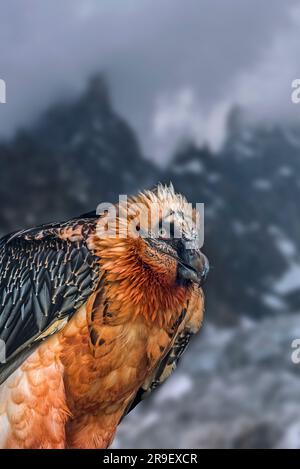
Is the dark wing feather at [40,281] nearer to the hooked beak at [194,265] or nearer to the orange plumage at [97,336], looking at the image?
the orange plumage at [97,336]

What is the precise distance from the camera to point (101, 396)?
11.9 ft

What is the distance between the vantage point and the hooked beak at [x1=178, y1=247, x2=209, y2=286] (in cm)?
338

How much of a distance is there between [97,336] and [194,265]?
61cm

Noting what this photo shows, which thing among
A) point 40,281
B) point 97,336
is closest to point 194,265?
point 97,336

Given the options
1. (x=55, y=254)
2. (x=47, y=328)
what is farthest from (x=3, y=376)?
(x=55, y=254)

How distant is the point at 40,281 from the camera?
3760 mm

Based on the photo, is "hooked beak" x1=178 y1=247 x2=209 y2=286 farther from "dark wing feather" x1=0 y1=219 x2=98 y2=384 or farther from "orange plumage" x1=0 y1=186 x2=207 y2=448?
"dark wing feather" x1=0 y1=219 x2=98 y2=384

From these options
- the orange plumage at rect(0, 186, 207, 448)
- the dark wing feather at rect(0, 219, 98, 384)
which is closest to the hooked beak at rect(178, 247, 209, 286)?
the orange plumage at rect(0, 186, 207, 448)

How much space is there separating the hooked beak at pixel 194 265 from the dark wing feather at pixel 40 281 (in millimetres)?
476

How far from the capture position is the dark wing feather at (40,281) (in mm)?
3533

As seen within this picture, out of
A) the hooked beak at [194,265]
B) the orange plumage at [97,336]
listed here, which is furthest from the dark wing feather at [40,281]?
the hooked beak at [194,265]

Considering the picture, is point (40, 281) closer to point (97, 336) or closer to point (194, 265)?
point (97, 336)
